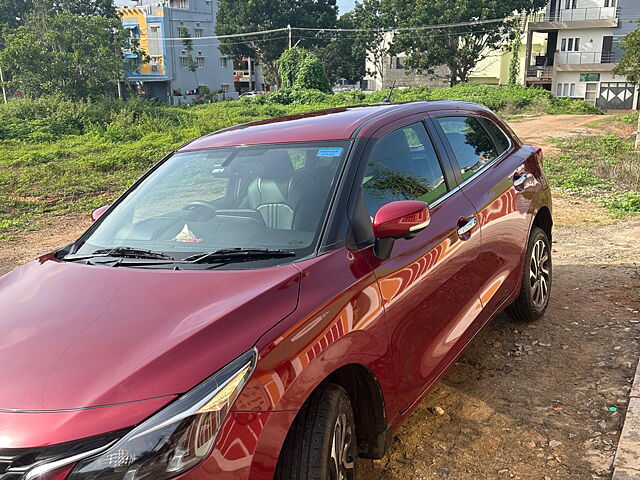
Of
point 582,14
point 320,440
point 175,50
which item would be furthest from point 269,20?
point 320,440

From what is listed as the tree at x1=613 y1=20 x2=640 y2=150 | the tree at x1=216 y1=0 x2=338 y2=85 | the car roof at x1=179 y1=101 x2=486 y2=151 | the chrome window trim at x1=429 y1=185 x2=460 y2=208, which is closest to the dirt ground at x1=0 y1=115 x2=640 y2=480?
the chrome window trim at x1=429 y1=185 x2=460 y2=208

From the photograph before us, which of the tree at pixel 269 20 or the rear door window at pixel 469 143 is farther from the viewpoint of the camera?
the tree at pixel 269 20

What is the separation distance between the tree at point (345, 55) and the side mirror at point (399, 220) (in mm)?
56226

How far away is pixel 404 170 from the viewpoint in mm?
3336

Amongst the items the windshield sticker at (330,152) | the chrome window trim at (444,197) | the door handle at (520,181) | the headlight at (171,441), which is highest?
the windshield sticker at (330,152)

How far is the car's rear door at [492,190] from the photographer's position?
3.75m

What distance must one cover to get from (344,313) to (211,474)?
823mm

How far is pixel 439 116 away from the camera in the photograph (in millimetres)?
3900

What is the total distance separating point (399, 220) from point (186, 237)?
1011mm

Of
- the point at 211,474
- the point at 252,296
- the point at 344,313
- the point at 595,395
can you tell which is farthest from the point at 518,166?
the point at 211,474

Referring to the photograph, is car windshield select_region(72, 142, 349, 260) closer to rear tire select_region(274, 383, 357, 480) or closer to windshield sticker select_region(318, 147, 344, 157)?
windshield sticker select_region(318, 147, 344, 157)

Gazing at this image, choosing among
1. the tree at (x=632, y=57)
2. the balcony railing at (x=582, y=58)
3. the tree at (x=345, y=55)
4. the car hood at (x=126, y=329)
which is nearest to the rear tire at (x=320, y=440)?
the car hood at (x=126, y=329)

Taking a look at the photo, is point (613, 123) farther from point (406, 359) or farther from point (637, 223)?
point (406, 359)

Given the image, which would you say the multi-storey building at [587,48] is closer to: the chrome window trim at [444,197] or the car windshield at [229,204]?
the chrome window trim at [444,197]
